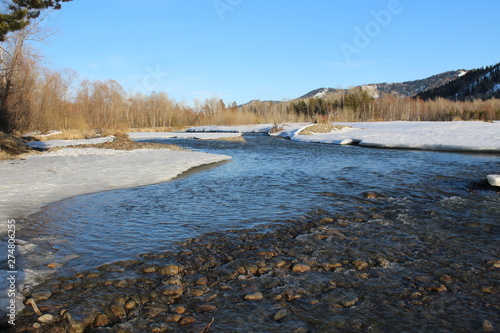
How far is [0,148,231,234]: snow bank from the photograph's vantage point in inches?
284

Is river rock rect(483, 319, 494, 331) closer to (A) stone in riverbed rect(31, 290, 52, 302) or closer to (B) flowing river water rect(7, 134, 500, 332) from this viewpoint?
(B) flowing river water rect(7, 134, 500, 332)

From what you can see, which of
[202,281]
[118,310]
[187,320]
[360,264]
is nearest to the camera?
[187,320]

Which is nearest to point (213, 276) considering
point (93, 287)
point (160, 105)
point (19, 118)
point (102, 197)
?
point (93, 287)

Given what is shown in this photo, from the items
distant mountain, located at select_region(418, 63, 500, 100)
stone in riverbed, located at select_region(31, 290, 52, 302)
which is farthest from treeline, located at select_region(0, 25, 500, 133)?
distant mountain, located at select_region(418, 63, 500, 100)

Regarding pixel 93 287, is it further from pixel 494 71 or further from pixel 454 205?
pixel 494 71

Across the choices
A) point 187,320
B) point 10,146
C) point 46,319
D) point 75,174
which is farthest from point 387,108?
point 46,319

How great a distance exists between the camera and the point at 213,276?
3.76 metres

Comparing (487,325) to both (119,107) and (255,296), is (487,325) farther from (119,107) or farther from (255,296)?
(119,107)

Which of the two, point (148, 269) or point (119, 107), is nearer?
point (148, 269)

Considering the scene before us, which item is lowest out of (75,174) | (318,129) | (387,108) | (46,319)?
(46,319)

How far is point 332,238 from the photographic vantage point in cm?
496

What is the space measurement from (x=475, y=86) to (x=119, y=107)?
424 feet

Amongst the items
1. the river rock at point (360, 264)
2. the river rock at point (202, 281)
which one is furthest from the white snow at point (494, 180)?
the river rock at point (202, 281)

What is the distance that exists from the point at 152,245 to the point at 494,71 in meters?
159
